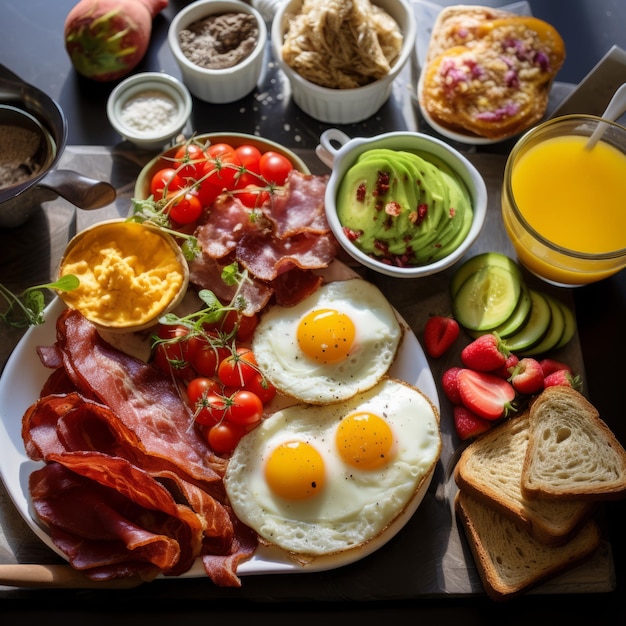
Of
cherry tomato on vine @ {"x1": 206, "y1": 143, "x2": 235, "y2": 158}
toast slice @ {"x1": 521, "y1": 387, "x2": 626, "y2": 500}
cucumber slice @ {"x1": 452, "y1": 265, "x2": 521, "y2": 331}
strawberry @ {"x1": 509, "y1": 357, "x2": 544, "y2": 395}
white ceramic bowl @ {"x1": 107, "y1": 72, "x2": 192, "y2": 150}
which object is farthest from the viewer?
white ceramic bowl @ {"x1": 107, "y1": 72, "x2": 192, "y2": 150}

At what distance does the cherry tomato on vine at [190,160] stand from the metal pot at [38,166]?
1.04 feet

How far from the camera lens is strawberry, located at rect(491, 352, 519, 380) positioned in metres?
2.90

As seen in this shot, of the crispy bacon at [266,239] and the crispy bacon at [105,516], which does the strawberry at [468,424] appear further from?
the crispy bacon at [105,516]

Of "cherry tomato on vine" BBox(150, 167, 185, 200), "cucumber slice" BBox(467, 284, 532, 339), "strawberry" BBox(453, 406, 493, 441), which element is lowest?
"strawberry" BBox(453, 406, 493, 441)

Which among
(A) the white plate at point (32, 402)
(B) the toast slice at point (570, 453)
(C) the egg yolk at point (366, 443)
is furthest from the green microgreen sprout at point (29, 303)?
(B) the toast slice at point (570, 453)

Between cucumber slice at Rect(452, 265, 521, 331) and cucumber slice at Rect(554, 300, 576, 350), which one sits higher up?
cucumber slice at Rect(452, 265, 521, 331)

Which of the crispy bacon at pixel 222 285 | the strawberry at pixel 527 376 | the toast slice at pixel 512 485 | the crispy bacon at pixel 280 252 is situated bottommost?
the toast slice at pixel 512 485

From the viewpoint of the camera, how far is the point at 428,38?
3.49m

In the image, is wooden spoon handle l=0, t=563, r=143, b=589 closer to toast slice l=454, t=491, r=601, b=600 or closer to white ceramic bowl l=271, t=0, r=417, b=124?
toast slice l=454, t=491, r=601, b=600

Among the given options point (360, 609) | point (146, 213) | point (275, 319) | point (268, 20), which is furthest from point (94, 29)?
point (360, 609)

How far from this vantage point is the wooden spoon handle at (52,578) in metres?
2.58

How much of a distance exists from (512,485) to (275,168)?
1.60 m

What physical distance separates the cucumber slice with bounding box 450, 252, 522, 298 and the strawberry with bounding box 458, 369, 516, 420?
14.9 inches

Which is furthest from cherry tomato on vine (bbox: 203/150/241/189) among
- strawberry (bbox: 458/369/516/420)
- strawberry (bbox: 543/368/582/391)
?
strawberry (bbox: 543/368/582/391)
